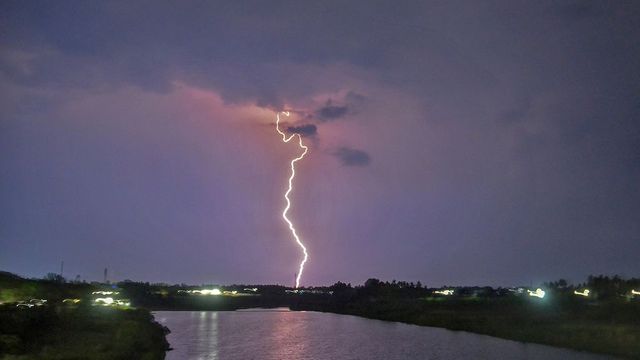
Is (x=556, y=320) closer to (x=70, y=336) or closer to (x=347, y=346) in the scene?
(x=347, y=346)

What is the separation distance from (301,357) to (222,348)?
11379 mm

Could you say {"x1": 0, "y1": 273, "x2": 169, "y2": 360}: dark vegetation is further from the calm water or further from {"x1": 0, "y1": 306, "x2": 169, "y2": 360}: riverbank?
the calm water

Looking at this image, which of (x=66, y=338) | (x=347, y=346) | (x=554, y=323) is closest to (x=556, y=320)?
(x=554, y=323)

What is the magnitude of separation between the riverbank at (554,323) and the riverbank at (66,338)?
138ft

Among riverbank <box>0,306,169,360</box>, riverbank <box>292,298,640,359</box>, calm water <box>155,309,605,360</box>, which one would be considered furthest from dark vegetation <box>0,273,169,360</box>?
riverbank <box>292,298,640,359</box>

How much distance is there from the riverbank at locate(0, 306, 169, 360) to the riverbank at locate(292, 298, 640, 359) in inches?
1654

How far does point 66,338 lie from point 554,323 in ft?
192

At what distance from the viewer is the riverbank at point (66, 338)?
43.8 metres

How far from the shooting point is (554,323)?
84.3 metres

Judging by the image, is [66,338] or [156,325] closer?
[66,338]

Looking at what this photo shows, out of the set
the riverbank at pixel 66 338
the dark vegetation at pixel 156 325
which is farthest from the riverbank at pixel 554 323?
the riverbank at pixel 66 338

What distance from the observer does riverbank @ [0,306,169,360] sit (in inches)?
1726

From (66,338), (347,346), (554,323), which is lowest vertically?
(347,346)

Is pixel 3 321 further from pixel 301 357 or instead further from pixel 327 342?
pixel 327 342
